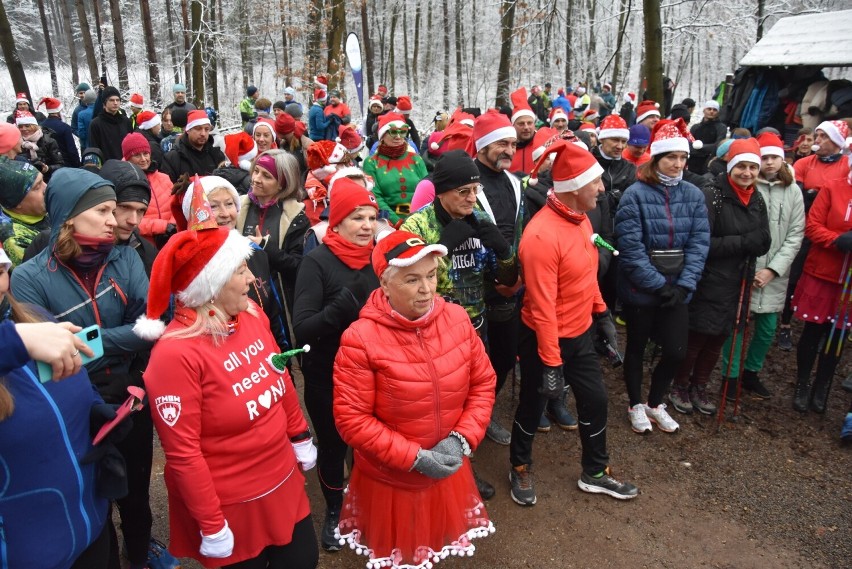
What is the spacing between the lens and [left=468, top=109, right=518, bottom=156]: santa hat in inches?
172

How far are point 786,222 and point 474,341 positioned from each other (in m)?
3.73

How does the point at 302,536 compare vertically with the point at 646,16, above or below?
below

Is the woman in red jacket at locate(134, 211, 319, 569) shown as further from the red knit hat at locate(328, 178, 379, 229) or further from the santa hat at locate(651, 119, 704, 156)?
the santa hat at locate(651, 119, 704, 156)

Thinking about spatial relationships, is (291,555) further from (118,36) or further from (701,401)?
(118,36)

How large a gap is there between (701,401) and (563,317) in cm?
227

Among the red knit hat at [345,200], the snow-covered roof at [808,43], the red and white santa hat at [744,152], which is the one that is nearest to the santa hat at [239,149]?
the red knit hat at [345,200]

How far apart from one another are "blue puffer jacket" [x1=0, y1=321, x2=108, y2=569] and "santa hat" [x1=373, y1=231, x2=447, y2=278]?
1336 millimetres

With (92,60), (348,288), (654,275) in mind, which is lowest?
(654,275)

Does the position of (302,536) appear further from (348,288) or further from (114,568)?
(348,288)

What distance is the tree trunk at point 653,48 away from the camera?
8.55 metres

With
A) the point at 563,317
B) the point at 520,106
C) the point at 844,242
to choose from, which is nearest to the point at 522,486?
the point at 563,317

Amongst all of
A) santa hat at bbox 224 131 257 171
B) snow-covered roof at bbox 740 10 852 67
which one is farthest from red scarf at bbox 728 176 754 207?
snow-covered roof at bbox 740 10 852 67

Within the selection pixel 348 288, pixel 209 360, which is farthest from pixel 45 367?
pixel 348 288

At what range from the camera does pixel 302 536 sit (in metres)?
2.72
